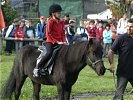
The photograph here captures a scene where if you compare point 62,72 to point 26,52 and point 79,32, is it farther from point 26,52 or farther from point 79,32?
point 79,32

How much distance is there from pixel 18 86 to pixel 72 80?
204 cm

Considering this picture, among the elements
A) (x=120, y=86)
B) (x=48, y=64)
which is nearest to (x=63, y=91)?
(x=48, y=64)

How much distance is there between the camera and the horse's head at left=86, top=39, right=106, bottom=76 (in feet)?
32.0

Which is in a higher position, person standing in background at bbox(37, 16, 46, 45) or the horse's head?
the horse's head

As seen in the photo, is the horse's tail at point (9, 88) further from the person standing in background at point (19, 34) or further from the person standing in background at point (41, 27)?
the person standing in background at point (19, 34)

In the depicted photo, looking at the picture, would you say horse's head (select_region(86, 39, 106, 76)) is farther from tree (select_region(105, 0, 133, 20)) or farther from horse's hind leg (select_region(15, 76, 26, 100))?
tree (select_region(105, 0, 133, 20))

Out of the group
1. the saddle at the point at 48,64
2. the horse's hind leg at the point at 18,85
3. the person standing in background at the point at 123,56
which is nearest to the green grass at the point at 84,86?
the horse's hind leg at the point at 18,85

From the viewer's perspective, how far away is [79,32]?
82.7ft

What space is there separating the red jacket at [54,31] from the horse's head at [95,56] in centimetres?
114

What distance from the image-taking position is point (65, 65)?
10.4 metres

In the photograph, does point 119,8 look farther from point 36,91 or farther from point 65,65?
point 65,65

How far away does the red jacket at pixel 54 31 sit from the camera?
424 inches

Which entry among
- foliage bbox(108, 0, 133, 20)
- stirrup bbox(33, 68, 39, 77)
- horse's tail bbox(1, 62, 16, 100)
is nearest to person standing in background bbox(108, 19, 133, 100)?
stirrup bbox(33, 68, 39, 77)

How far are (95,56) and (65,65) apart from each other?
2.89 ft
